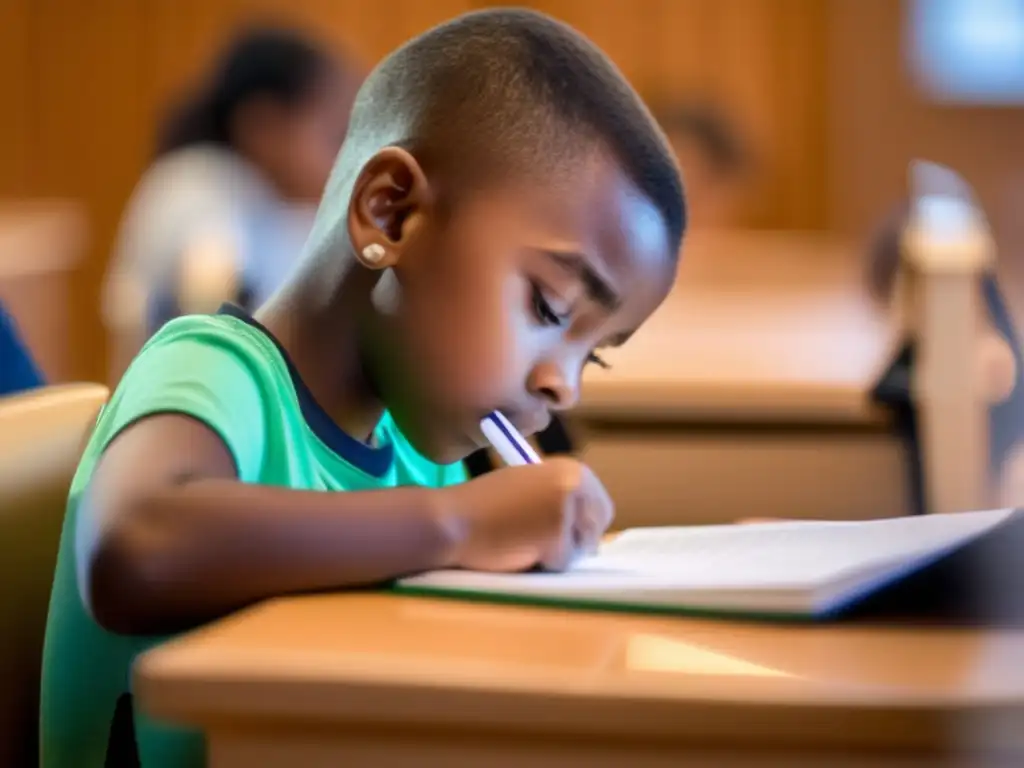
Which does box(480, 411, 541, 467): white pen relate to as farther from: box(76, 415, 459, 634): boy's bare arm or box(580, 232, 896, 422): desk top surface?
box(580, 232, 896, 422): desk top surface

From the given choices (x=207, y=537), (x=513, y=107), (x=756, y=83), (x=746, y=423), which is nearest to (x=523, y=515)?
(x=207, y=537)

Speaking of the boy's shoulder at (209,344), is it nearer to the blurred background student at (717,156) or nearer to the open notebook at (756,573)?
the open notebook at (756,573)

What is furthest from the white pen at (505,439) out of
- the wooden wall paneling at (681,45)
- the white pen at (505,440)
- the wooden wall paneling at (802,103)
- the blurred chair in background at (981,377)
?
the wooden wall paneling at (802,103)

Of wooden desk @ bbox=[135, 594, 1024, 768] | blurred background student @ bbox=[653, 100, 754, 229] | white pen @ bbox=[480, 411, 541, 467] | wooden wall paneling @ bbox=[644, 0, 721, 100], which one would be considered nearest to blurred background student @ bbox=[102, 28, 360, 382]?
white pen @ bbox=[480, 411, 541, 467]

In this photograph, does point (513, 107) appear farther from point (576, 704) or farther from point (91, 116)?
point (91, 116)

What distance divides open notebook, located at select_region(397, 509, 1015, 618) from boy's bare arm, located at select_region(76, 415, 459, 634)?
0.06 ft

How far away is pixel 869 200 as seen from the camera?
3.02 m

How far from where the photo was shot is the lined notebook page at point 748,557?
1.66ft

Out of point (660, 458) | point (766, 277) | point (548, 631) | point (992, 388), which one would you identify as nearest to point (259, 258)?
point (548, 631)

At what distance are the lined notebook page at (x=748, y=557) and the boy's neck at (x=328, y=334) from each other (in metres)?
0.15

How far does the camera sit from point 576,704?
1.28 feet

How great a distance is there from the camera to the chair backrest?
0.69 meters

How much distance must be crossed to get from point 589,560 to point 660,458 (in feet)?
3.88

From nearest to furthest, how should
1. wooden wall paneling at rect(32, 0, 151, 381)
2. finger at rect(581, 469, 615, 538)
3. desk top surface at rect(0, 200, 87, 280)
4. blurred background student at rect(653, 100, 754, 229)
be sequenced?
finger at rect(581, 469, 615, 538) < desk top surface at rect(0, 200, 87, 280) < wooden wall paneling at rect(32, 0, 151, 381) < blurred background student at rect(653, 100, 754, 229)
